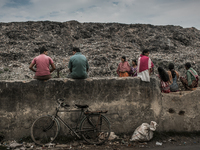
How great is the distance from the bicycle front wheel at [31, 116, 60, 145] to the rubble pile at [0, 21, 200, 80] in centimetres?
933

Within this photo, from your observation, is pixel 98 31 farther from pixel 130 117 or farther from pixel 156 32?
pixel 130 117

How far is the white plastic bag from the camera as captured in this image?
143 inches

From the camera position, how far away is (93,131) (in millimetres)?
3617

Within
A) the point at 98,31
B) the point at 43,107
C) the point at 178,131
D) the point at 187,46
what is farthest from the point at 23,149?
the point at 187,46

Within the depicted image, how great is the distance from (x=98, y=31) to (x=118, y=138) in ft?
61.3

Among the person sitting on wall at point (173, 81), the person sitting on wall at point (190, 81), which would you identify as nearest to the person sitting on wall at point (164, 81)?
the person sitting on wall at point (173, 81)

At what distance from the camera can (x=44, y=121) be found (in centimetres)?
366

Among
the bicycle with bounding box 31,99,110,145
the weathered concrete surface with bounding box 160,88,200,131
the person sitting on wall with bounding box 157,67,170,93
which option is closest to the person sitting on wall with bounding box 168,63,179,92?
the person sitting on wall with bounding box 157,67,170,93

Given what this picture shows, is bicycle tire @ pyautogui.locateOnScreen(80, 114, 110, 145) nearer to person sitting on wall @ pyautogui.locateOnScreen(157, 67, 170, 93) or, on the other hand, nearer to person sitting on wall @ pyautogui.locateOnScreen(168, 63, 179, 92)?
person sitting on wall @ pyautogui.locateOnScreen(157, 67, 170, 93)

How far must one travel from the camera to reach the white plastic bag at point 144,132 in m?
3.63

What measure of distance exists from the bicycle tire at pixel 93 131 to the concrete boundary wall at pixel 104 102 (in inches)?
8.4

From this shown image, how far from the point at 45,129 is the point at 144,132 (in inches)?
76.2

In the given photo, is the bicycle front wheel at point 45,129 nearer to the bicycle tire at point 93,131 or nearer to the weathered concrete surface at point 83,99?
the weathered concrete surface at point 83,99

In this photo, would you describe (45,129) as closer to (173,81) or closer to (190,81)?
(173,81)
